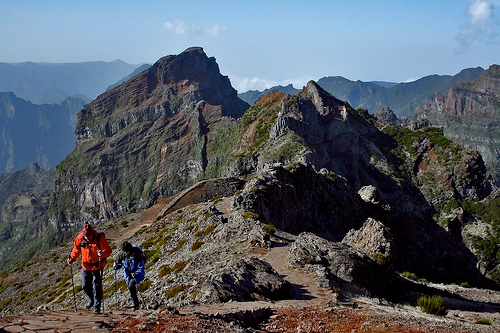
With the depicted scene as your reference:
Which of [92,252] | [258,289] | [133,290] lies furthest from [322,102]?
[92,252]

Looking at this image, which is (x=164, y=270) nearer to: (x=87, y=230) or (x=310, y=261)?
(x=310, y=261)

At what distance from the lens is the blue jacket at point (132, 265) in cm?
1330

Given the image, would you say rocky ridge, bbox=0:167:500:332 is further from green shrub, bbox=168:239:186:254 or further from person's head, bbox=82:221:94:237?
person's head, bbox=82:221:94:237

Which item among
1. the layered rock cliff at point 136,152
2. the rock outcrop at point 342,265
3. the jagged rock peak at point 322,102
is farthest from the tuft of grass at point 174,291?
the layered rock cliff at point 136,152

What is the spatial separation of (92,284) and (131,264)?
4.31 ft

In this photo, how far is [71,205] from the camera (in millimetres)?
174125

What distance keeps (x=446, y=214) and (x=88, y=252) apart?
92.7 metres

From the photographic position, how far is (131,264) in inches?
527

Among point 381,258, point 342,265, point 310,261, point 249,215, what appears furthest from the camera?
point 249,215

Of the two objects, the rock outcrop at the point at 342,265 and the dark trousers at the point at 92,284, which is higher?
the dark trousers at the point at 92,284

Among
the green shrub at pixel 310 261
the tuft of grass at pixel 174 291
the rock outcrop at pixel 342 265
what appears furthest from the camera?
the green shrub at pixel 310 261

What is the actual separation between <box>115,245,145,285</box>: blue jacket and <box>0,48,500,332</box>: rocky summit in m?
1.11

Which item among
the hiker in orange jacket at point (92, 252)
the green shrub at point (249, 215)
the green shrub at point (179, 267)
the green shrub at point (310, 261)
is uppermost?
the hiker in orange jacket at point (92, 252)

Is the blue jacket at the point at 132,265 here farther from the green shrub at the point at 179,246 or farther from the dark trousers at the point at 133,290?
the green shrub at the point at 179,246
